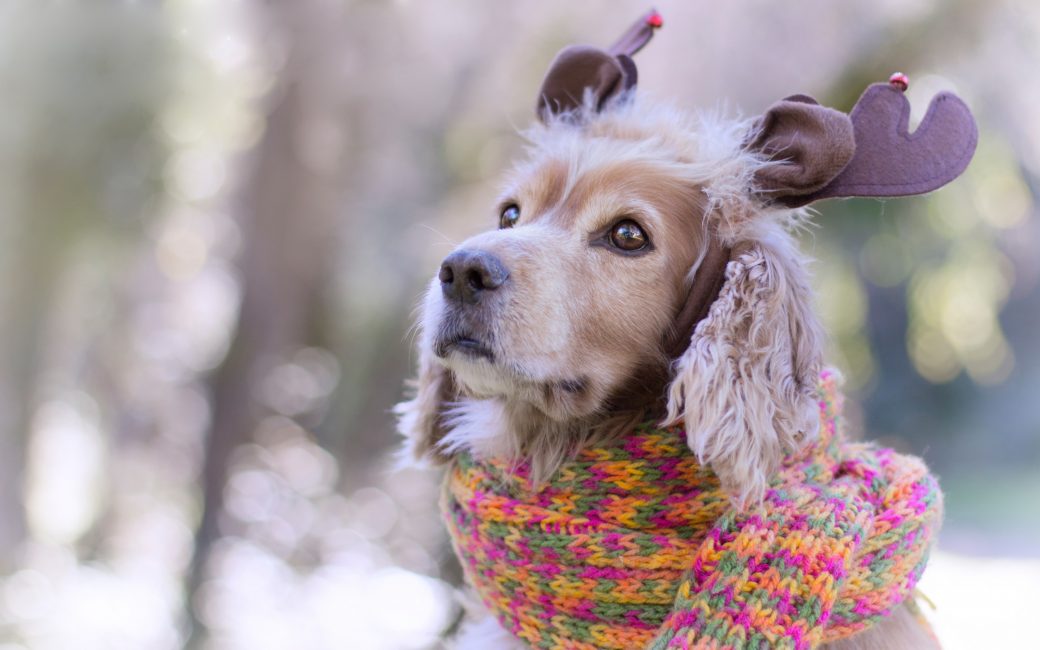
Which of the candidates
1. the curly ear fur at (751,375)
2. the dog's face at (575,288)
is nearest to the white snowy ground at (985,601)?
the curly ear fur at (751,375)

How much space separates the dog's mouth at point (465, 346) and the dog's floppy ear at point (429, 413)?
388 mm

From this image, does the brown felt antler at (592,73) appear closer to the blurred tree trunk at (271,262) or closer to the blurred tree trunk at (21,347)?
the blurred tree trunk at (271,262)

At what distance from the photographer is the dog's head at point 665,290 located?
156 centimetres

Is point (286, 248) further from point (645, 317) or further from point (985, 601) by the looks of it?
point (985, 601)

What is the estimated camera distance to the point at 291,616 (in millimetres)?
4539

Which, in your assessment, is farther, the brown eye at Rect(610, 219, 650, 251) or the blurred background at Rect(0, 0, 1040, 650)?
the blurred background at Rect(0, 0, 1040, 650)

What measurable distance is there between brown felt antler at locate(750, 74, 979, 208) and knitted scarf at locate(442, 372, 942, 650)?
0.42 m

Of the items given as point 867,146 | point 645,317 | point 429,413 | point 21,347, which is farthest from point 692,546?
point 21,347

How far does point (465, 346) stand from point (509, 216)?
0.48 metres

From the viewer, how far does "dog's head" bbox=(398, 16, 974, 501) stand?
5.13 feet

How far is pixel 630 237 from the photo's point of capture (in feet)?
5.65

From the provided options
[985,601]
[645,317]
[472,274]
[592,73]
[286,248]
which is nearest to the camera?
[472,274]

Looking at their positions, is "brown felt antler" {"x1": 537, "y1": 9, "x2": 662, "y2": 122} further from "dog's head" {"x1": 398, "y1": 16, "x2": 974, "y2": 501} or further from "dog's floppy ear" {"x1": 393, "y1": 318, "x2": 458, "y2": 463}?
"dog's floppy ear" {"x1": 393, "y1": 318, "x2": 458, "y2": 463}

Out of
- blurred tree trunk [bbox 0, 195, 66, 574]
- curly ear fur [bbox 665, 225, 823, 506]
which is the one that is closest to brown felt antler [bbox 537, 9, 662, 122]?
curly ear fur [bbox 665, 225, 823, 506]
